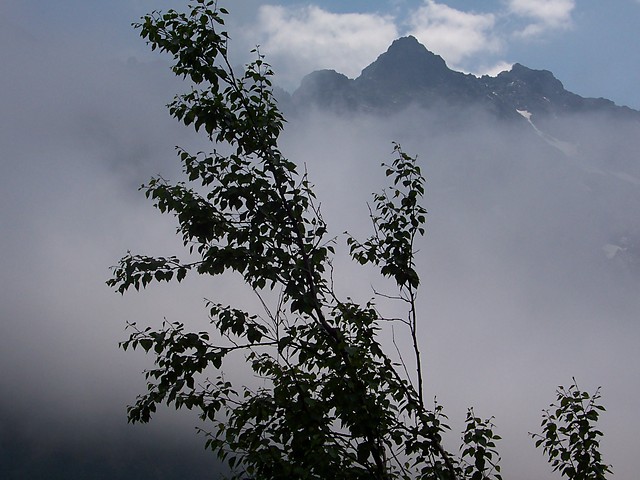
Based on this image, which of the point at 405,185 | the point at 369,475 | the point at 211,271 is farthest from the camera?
the point at 405,185

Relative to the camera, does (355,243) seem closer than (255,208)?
No

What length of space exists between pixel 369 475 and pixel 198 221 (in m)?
3.75

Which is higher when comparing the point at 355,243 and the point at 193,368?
the point at 355,243

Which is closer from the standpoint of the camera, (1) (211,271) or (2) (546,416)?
(1) (211,271)

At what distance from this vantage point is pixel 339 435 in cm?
689

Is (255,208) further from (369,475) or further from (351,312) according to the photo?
(369,475)

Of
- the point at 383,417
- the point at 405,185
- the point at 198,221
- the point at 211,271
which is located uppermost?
the point at 405,185

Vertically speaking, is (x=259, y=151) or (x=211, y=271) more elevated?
(x=259, y=151)

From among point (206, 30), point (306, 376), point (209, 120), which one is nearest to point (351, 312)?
point (306, 376)

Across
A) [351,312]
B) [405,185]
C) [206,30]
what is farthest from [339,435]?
[206,30]

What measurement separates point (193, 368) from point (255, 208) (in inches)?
87.4

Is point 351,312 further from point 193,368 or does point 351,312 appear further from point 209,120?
point 209,120

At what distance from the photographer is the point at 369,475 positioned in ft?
22.1

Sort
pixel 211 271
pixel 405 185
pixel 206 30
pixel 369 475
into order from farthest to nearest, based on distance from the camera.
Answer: pixel 405 185 → pixel 206 30 → pixel 211 271 → pixel 369 475
